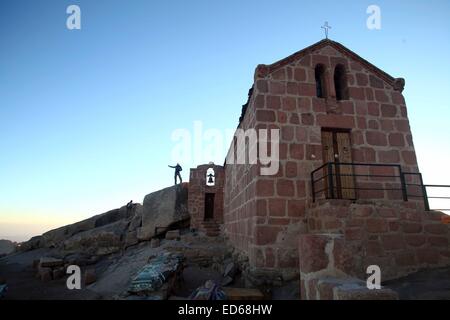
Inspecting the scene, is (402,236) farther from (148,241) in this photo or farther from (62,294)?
(148,241)

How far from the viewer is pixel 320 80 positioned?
7785 millimetres

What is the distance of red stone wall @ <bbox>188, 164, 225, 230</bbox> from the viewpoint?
56.7ft

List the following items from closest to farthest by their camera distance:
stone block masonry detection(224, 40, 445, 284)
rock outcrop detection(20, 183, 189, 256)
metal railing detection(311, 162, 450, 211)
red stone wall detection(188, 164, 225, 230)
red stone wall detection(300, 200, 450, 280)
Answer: red stone wall detection(300, 200, 450, 280) → stone block masonry detection(224, 40, 445, 284) → metal railing detection(311, 162, 450, 211) → rock outcrop detection(20, 183, 189, 256) → red stone wall detection(188, 164, 225, 230)

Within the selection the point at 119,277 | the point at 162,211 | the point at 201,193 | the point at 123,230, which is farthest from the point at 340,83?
the point at 123,230

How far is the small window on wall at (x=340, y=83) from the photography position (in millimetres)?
7602

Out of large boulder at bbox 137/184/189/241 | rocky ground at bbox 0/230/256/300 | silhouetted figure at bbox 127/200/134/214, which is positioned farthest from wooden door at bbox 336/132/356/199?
silhouetted figure at bbox 127/200/134/214

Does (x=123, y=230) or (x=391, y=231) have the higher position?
(x=123, y=230)

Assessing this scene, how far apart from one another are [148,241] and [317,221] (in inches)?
499

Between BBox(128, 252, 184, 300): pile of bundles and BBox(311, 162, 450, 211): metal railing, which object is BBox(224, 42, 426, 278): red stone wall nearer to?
BBox(311, 162, 450, 211): metal railing

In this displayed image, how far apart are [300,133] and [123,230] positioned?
14.5m

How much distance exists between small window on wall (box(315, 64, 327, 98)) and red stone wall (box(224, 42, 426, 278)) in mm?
183

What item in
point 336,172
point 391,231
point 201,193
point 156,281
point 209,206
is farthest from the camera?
point 209,206

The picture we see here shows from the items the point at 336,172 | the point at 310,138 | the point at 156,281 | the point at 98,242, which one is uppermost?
the point at 310,138

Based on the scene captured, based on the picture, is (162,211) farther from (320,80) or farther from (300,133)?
(320,80)
